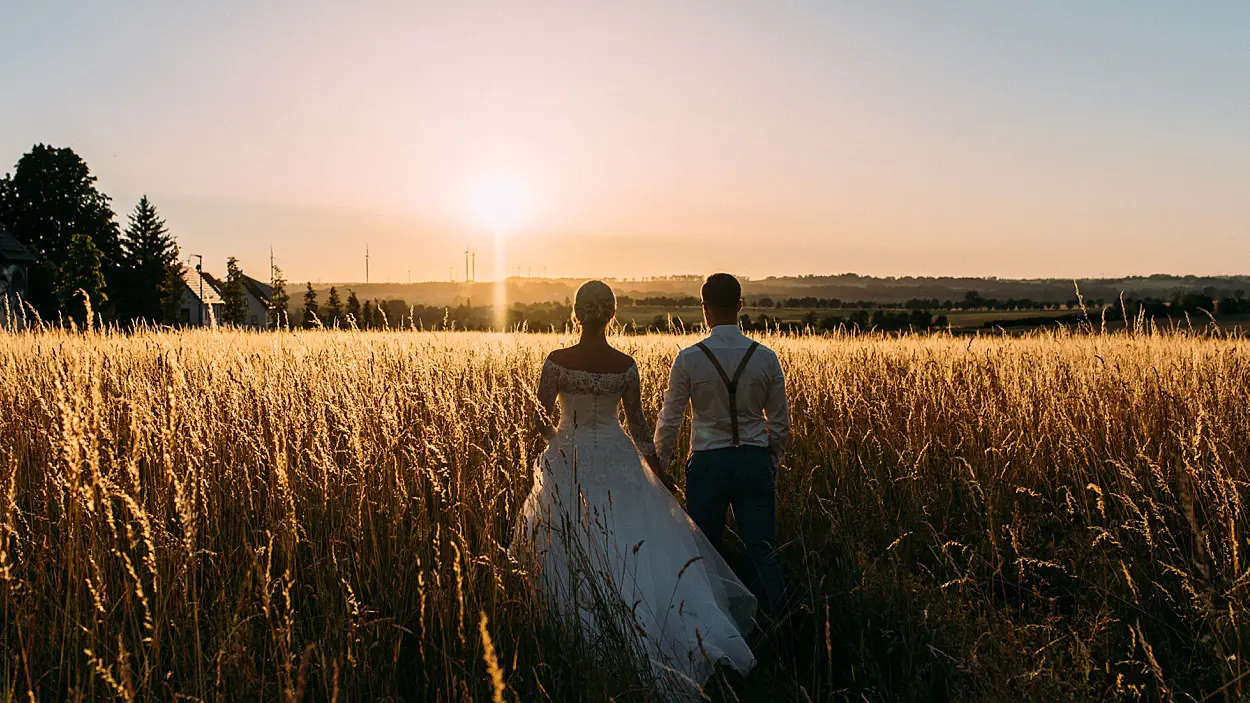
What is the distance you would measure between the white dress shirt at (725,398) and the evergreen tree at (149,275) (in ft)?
142

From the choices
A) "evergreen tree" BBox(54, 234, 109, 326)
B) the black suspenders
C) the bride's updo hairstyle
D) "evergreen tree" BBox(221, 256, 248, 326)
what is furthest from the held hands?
"evergreen tree" BBox(221, 256, 248, 326)

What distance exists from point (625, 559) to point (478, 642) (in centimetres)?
76

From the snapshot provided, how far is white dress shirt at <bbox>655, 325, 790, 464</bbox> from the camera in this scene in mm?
3830

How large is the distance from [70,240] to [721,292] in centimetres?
5121

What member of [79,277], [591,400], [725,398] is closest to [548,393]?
[591,400]

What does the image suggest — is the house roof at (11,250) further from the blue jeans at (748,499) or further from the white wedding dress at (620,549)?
the blue jeans at (748,499)

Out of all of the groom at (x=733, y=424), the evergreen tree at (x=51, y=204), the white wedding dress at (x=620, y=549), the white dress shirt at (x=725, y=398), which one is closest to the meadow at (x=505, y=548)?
the white wedding dress at (x=620, y=549)

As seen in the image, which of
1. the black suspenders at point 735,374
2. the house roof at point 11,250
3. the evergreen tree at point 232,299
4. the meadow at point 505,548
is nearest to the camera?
the meadow at point 505,548

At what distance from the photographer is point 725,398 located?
12.6ft

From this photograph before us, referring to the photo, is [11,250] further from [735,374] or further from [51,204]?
[735,374]

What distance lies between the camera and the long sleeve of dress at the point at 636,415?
3945 mm

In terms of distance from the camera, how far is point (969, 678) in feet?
10.9

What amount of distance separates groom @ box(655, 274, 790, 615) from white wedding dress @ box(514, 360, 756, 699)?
21 centimetres

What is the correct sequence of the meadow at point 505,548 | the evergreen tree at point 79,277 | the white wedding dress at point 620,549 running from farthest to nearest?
the evergreen tree at point 79,277 < the white wedding dress at point 620,549 < the meadow at point 505,548
